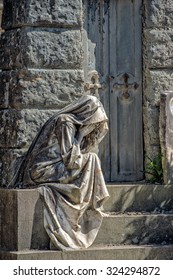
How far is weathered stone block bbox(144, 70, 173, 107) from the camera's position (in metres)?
14.8

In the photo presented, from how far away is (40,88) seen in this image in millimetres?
14062

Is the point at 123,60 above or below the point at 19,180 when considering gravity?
above

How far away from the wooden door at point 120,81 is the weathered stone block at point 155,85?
15cm

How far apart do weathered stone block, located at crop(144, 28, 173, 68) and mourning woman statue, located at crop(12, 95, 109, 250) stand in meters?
1.27

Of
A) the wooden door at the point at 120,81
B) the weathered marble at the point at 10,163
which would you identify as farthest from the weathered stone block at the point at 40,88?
the wooden door at the point at 120,81

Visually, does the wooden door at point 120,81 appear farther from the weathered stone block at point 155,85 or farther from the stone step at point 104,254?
the stone step at point 104,254

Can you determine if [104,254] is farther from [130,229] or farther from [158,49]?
[158,49]

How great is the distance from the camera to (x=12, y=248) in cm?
1356

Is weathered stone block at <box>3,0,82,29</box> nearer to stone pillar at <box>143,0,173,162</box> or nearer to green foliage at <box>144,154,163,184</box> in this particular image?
stone pillar at <box>143,0,173,162</box>

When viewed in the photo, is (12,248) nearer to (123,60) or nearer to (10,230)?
(10,230)
